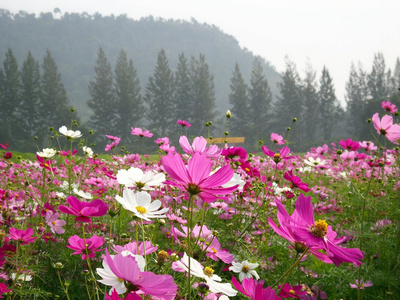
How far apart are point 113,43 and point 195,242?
398ft

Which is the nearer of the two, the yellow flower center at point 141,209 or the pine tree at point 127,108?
the yellow flower center at point 141,209

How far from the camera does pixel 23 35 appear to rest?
98.0 m

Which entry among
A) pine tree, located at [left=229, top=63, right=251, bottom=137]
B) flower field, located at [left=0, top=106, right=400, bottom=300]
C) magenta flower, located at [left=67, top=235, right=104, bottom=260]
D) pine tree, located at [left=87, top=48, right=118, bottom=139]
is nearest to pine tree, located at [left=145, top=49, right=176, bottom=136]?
pine tree, located at [left=87, top=48, right=118, bottom=139]

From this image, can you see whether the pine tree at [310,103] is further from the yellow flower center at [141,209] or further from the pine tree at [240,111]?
the yellow flower center at [141,209]

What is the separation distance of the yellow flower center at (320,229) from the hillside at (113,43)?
259 feet

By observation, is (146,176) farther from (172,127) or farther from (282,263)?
(172,127)

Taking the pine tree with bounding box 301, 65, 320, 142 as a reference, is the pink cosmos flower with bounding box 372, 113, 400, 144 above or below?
above

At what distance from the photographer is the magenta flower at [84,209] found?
704 millimetres

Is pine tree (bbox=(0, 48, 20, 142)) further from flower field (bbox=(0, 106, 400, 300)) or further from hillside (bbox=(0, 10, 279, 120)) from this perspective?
hillside (bbox=(0, 10, 279, 120))

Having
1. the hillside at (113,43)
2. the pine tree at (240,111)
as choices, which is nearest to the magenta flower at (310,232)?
the pine tree at (240,111)

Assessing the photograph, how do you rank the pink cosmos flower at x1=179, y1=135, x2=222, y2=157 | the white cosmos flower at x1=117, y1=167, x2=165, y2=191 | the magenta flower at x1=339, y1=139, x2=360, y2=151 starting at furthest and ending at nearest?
the magenta flower at x1=339, y1=139, x2=360, y2=151
the pink cosmos flower at x1=179, y1=135, x2=222, y2=157
the white cosmos flower at x1=117, y1=167, x2=165, y2=191

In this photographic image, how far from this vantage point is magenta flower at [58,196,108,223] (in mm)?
704

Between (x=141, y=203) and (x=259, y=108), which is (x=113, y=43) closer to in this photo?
(x=259, y=108)

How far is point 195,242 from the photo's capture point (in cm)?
100
